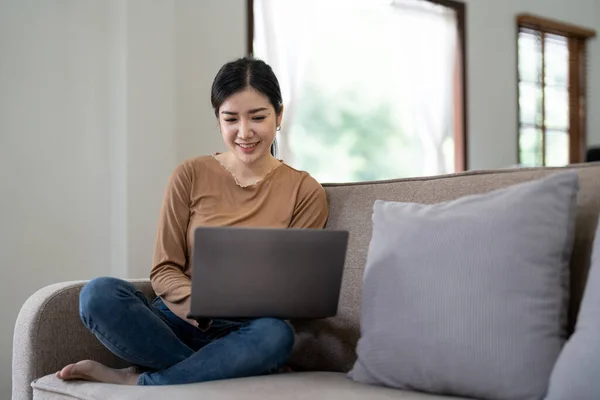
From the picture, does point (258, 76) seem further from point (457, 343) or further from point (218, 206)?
point (457, 343)

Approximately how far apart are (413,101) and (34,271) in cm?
264

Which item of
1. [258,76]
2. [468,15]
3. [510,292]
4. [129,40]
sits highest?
[468,15]

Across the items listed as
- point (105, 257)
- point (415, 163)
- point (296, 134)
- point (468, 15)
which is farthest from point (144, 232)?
point (468, 15)

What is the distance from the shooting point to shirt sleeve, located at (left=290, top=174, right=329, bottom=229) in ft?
6.22

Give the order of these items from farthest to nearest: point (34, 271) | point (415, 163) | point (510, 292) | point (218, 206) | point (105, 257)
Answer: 1. point (415, 163)
2. point (105, 257)
3. point (34, 271)
4. point (218, 206)
5. point (510, 292)

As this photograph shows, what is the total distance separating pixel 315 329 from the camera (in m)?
1.78

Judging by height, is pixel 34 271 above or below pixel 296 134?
below

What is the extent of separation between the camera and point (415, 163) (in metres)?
4.73

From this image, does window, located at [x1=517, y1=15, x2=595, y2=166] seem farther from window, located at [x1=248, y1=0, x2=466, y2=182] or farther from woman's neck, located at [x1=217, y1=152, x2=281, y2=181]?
woman's neck, located at [x1=217, y1=152, x2=281, y2=181]

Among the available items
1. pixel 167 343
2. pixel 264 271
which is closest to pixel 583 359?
pixel 264 271

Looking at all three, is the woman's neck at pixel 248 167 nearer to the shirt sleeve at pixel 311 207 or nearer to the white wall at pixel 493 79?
the shirt sleeve at pixel 311 207

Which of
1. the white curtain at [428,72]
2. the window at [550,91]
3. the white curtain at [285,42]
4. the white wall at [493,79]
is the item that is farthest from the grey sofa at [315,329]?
the window at [550,91]

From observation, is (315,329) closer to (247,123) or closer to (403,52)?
(247,123)

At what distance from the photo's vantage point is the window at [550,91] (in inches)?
212
